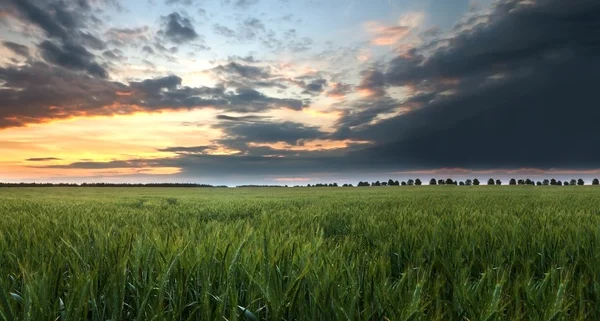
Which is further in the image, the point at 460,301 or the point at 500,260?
the point at 500,260

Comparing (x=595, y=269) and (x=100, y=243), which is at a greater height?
(x=100, y=243)

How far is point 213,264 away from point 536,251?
3.64m

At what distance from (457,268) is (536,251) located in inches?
58.3

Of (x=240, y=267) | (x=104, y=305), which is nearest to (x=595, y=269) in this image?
(x=240, y=267)

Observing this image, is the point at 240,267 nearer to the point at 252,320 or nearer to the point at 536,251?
the point at 252,320

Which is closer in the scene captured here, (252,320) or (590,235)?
(252,320)

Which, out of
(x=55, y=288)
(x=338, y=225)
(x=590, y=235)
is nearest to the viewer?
(x=55, y=288)

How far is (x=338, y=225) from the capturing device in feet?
26.0

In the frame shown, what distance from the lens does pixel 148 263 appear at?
2.62m

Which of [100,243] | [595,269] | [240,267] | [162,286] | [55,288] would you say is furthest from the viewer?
[595,269]

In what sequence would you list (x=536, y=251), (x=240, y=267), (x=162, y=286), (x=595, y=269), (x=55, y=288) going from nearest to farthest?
1. (x=162, y=286)
2. (x=55, y=288)
3. (x=240, y=267)
4. (x=595, y=269)
5. (x=536, y=251)

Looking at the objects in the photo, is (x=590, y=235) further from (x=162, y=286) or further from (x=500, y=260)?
(x=162, y=286)

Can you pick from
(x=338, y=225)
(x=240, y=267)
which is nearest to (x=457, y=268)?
(x=240, y=267)

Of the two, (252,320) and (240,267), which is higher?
Result: (240,267)
